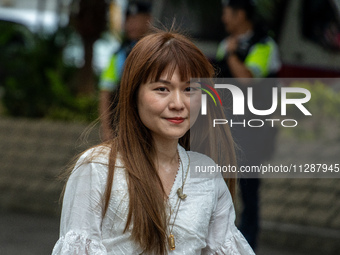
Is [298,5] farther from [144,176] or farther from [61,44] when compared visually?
[144,176]

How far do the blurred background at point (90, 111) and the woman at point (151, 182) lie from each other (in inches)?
95.0

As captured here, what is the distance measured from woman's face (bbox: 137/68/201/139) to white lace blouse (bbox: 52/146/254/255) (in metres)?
0.18

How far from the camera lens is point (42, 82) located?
9.12m

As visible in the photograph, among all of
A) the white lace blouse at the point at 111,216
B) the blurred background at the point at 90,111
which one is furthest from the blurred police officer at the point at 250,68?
the white lace blouse at the point at 111,216

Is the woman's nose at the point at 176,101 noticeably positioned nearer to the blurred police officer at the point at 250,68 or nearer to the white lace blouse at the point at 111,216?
the white lace blouse at the point at 111,216

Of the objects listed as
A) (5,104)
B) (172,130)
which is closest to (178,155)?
(172,130)

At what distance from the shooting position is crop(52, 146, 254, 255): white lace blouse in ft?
7.52

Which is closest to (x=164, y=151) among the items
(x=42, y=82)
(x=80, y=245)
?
(x=80, y=245)

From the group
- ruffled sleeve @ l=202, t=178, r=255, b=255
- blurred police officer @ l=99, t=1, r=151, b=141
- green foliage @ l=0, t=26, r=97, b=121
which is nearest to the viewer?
ruffled sleeve @ l=202, t=178, r=255, b=255

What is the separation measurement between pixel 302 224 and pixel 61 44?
488cm

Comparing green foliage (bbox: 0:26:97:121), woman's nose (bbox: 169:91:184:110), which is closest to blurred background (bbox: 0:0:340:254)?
green foliage (bbox: 0:26:97:121)

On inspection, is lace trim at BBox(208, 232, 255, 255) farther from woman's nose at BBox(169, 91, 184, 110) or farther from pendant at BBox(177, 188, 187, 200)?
woman's nose at BBox(169, 91, 184, 110)

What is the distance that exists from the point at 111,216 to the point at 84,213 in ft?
0.30

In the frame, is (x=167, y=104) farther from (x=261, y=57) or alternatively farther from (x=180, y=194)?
(x=261, y=57)
